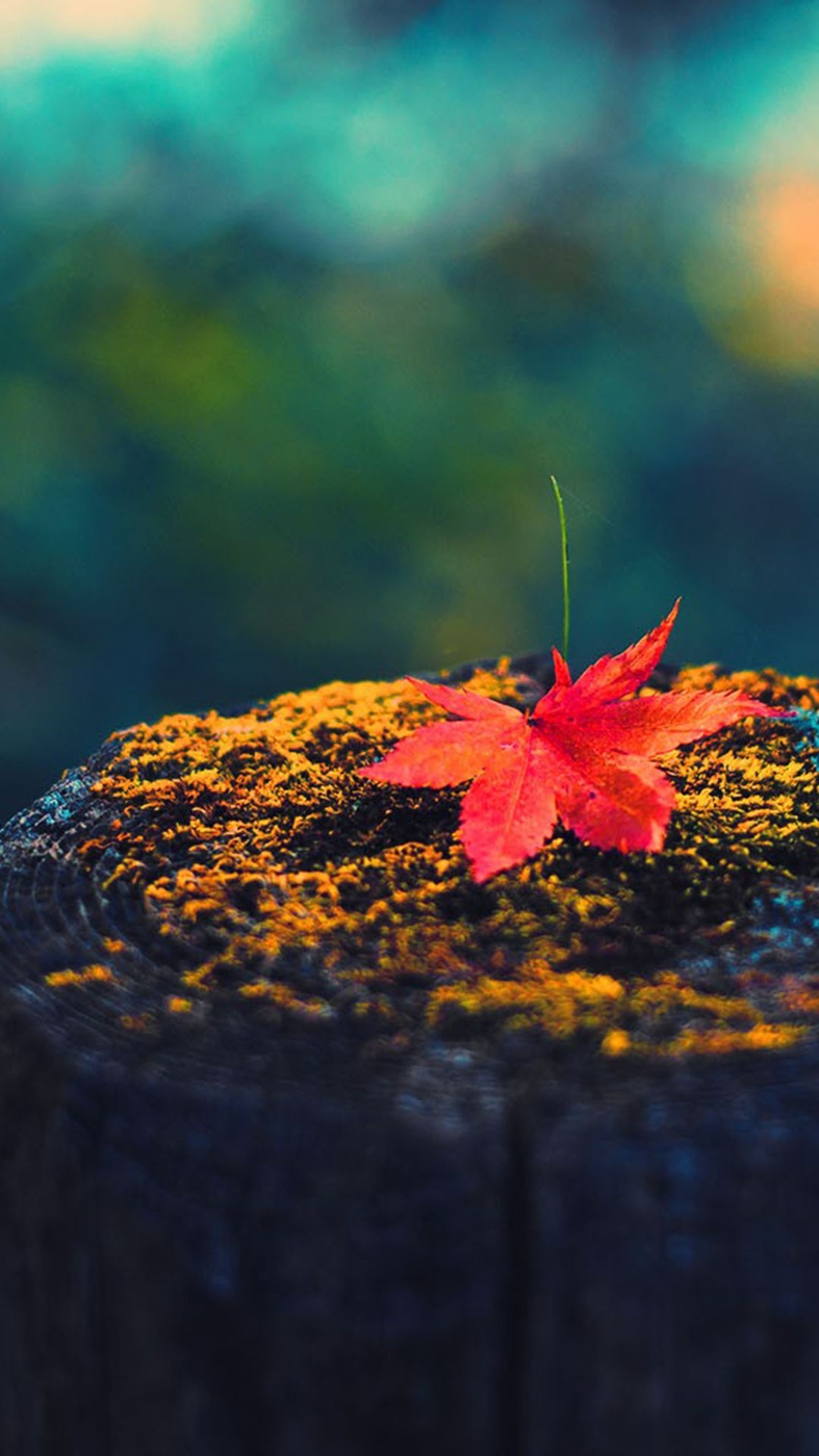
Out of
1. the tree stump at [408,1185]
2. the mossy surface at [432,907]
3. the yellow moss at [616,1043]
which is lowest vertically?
the tree stump at [408,1185]

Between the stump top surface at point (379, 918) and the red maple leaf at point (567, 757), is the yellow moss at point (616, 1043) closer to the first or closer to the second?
the stump top surface at point (379, 918)

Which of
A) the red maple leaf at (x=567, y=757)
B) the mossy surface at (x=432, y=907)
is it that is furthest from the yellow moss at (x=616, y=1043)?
the red maple leaf at (x=567, y=757)

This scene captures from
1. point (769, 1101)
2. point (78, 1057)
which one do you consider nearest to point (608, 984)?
point (769, 1101)

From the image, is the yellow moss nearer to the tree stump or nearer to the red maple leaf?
the tree stump

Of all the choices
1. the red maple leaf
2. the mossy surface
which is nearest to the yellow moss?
the mossy surface

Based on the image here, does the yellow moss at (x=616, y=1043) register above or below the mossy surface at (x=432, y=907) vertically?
below

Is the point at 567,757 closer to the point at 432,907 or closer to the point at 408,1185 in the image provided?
the point at 432,907

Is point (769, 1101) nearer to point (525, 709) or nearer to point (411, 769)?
point (411, 769)

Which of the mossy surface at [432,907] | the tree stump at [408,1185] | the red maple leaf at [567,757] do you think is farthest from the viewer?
the red maple leaf at [567,757]
